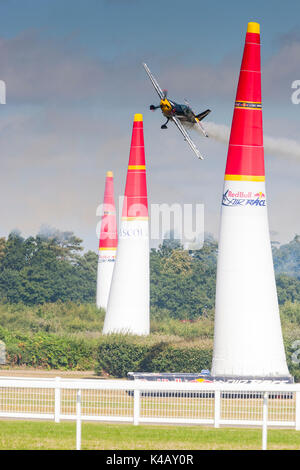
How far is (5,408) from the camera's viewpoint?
2130cm

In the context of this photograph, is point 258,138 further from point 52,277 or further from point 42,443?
point 52,277

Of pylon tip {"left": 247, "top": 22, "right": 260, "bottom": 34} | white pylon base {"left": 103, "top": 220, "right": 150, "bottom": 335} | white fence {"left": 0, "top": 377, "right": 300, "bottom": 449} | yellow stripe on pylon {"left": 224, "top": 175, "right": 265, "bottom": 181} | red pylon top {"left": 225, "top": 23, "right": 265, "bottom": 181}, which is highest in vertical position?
pylon tip {"left": 247, "top": 22, "right": 260, "bottom": 34}

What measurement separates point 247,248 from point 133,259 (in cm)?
1273

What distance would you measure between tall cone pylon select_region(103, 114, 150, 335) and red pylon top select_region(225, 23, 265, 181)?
1252 cm

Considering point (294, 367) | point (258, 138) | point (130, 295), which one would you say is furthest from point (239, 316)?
point (130, 295)

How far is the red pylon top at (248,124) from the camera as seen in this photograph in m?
29.8

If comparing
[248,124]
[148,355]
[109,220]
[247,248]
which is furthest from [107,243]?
[248,124]

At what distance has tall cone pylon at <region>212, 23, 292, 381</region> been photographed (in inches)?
1173

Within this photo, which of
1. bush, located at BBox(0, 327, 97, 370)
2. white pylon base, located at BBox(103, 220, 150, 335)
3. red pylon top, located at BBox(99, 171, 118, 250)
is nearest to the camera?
bush, located at BBox(0, 327, 97, 370)

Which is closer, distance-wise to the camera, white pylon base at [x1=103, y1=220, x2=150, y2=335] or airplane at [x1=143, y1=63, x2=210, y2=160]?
airplane at [x1=143, y1=63, x2=210, y2=160]

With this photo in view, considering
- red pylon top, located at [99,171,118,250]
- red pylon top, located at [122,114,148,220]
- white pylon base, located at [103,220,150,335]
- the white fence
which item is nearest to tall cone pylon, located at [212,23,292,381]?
the white fence

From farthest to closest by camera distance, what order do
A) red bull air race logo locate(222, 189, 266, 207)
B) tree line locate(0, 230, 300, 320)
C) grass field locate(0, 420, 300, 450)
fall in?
tree line locate(0, 230, 300, 320) → red bull air race logo locate(222, 189, 266, 207) → grass field locate(0, 420, 300, 450)

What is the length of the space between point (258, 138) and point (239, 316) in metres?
5.40

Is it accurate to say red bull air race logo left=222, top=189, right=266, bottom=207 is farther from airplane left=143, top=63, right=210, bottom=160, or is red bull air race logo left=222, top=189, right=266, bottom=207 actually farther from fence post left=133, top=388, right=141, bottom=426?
fence post left=133, top=388, right=141, bottom=426
